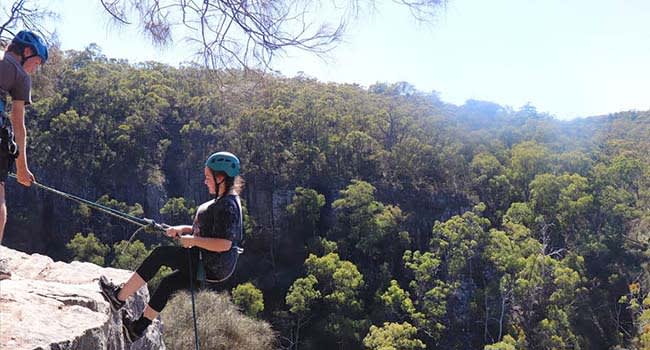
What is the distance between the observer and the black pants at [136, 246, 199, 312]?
2814 mm

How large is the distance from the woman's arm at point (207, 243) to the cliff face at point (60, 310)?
575 millimetres

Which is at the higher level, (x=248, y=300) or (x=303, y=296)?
(x=248, y=300)

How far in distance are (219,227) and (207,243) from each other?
0.09m

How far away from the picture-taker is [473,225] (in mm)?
23047

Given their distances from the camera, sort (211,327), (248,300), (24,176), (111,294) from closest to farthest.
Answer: (24,176), (111,294), (211,327), (248,300)

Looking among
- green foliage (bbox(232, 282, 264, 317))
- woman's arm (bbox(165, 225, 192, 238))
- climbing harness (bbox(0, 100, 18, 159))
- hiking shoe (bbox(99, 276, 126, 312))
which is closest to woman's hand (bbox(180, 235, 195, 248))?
woman's arm (bbox(165, 225, 192, 238))

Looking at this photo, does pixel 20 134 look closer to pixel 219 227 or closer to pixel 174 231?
pixel 174 231

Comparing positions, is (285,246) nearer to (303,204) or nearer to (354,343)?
(303,204)

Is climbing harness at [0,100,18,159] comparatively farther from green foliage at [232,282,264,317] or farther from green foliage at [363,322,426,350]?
green foliage at [232,282,264,317]

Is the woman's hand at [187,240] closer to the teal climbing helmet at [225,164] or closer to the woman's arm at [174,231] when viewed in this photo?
the woman's arm at [174,231]

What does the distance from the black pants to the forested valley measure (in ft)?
52.7

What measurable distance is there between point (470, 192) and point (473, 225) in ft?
21.4

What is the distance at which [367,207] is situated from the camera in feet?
87.6

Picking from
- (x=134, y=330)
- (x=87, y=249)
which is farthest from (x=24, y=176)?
(x=87, y=249)
